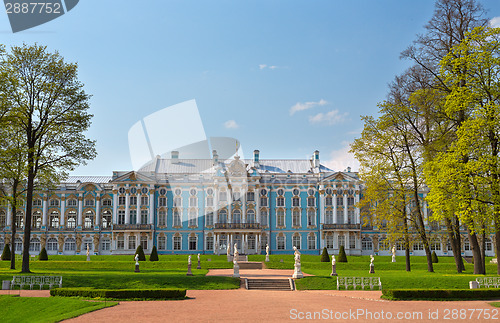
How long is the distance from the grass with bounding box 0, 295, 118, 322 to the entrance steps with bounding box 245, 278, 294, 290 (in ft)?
30.0

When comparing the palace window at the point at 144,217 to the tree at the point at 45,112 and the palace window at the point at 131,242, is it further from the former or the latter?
the tree at the point at 45,112

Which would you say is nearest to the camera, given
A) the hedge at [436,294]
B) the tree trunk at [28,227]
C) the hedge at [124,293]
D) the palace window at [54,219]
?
the hedge at [124,293]

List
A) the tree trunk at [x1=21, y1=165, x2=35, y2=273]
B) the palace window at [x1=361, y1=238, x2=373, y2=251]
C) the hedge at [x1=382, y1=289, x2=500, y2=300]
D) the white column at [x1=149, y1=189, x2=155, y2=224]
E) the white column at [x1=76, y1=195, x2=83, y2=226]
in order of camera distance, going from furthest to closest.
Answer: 1. the white column at [x1=76, y1=195, x2=83, y2=226]
2. the palace window at [x1=361, y1=238, x2=373, y2=251]
3. the white column at [x1=149, y1=189, x2=155, y2=224]
4. the tree trunk at [x1=21, y1=165, x2=35, y2=273]
5. the hedge at [x1=382, y1=289, x2=500, y2=300]

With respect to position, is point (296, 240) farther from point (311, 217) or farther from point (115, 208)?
point (115, 208)

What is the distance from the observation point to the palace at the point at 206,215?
180 ft

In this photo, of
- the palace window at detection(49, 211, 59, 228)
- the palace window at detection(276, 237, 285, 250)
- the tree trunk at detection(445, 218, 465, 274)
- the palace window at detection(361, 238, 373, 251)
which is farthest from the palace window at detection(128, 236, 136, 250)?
the tree trunk at detection(445, 218, 465, 274)

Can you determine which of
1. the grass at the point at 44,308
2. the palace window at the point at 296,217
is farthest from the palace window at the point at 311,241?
the grass at the point at 44,308

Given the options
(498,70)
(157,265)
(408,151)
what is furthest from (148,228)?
(498,70)

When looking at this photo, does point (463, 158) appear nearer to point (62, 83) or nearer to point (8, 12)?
point (8, 12)

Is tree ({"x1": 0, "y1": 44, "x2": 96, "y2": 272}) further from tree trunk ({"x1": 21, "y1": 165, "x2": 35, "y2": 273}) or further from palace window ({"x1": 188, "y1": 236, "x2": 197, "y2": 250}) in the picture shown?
palace window ({"x1": 188, "y1": 236, "x2": 197, "y2": 250})

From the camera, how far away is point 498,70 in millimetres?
23156

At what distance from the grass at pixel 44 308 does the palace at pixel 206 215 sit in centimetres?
3688

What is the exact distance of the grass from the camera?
1541 cm

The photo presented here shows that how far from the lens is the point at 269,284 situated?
25.7m
